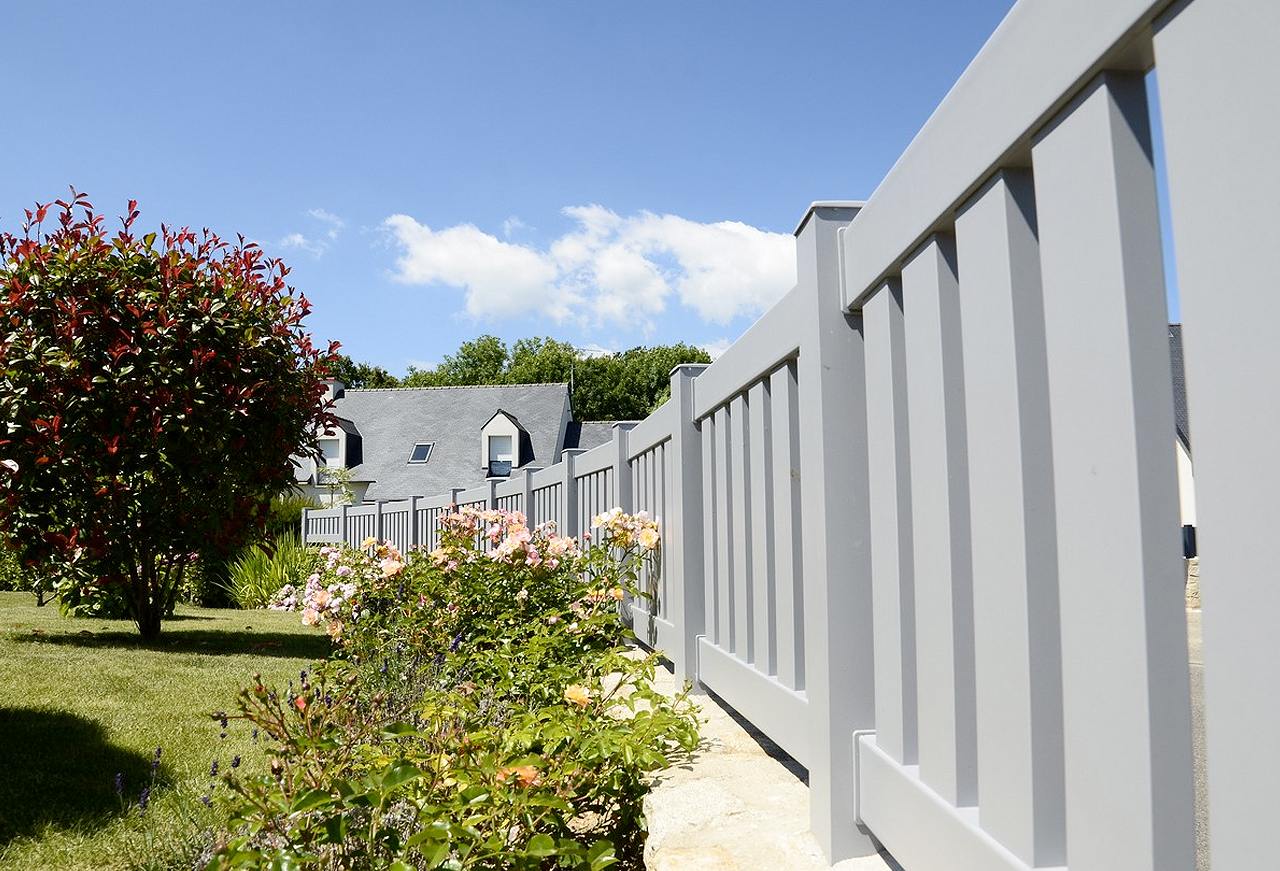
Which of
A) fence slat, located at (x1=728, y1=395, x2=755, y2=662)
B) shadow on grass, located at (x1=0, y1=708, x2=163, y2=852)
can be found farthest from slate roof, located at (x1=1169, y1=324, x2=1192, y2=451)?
shadow on grass, located at (x1=0, y1=708, x2=163, y2=852)

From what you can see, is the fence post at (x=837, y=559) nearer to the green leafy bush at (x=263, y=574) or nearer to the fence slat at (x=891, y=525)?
the fence slat at (x=891, y=525)

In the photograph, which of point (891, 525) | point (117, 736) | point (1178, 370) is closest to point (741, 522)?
point (891, 525)

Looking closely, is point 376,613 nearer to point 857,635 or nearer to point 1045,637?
point 857,635

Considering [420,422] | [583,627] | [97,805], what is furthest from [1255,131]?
[420,422]

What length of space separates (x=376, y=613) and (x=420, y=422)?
25361mm

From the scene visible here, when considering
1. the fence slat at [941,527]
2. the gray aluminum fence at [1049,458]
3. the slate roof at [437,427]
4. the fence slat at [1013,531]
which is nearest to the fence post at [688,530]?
the gray aluminum fence at [1049,458]

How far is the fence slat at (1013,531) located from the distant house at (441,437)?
26.0 meters

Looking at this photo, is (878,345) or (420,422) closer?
(878,345)

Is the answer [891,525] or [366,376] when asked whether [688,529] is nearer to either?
[891,525]

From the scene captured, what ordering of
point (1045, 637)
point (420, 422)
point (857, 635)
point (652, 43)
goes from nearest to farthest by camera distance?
point (1045, 637) < point (857, 635) < point (652, 43) < point (420, 422)

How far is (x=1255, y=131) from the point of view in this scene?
827 mm

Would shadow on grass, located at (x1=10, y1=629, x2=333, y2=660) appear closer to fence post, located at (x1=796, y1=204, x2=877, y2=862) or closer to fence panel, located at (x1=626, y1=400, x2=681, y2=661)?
fence panel, located at (x1=626, y1=400, x2=681, y2=661)

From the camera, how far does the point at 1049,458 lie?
1.25 meters

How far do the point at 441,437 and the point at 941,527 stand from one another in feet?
96.4
